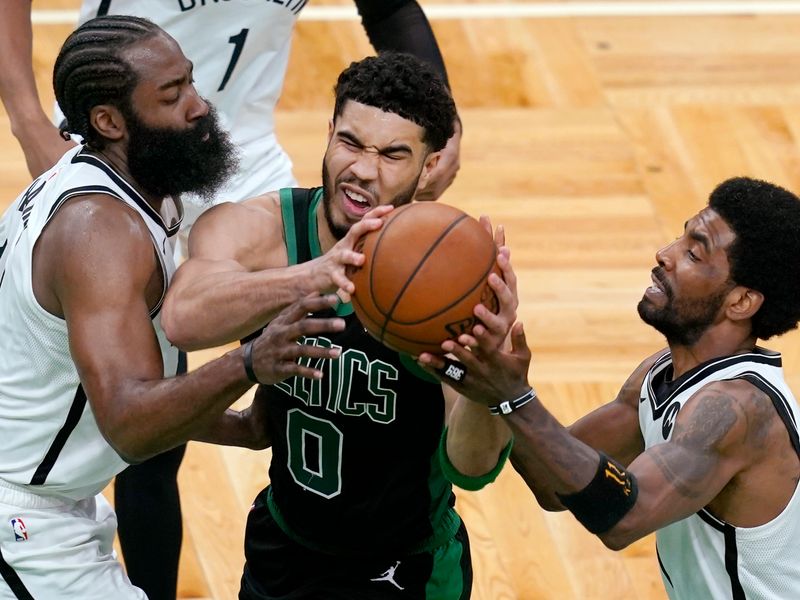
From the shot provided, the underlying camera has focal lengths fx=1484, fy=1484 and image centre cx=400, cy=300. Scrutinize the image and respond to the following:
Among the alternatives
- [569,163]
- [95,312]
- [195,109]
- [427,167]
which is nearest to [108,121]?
[195,109]

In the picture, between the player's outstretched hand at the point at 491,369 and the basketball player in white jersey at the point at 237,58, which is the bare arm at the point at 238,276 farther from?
the basketball player in white jersey at the point at 237,58

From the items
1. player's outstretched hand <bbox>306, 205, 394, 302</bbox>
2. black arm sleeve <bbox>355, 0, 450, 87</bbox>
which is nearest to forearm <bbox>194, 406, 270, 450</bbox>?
player's outstretched hand <bbox>306, 205, 394, 302</bbox>

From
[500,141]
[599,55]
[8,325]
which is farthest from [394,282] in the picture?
[599,55]

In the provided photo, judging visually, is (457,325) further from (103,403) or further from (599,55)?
(599,55)

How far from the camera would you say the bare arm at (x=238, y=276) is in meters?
2.96

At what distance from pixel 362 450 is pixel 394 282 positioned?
71 centimetres

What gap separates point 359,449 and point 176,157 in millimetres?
810

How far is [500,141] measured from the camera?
7785 millimetres

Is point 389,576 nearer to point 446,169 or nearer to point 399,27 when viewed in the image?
point 446,169

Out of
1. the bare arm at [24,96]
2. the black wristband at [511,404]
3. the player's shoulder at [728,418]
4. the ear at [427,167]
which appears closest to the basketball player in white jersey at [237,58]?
the bare arm at [24,96]

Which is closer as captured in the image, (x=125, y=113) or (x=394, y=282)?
(x=394, y=282)

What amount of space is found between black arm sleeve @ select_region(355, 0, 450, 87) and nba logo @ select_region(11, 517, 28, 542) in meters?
2.14

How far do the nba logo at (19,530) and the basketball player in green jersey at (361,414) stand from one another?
607 mm

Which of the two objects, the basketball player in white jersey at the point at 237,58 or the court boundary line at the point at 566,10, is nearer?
the basketball player in white jersey at the point at 237,58
